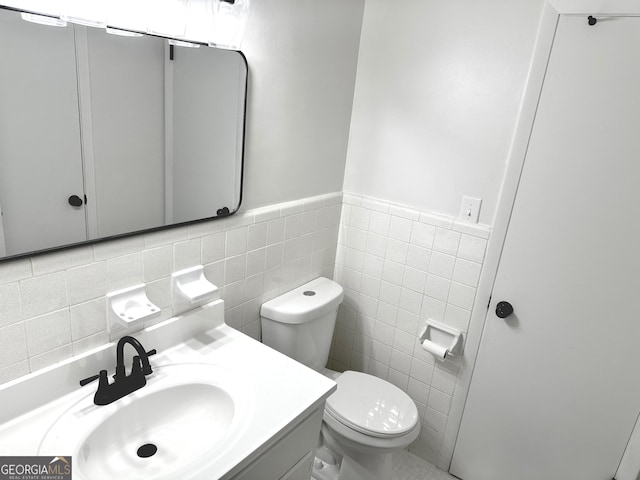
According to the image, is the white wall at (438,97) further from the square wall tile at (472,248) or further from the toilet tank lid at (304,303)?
the toilet tank lid at (304,303)

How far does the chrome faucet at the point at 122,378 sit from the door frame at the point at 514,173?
129 centimetres

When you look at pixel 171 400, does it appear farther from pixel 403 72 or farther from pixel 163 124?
pixel 403 72

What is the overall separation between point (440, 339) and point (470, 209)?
595mm

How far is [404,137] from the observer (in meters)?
1.89

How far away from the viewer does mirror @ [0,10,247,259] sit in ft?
3.24

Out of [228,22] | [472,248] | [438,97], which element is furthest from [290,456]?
[438,97]

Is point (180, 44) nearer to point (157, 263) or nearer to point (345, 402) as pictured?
point (157, 263)

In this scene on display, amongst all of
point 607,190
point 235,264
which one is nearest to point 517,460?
point 607,190

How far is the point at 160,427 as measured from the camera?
123 centimetres

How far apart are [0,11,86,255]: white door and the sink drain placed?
1.88ft

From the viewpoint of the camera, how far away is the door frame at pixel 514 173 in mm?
1423

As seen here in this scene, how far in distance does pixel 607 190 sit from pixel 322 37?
1.16 m

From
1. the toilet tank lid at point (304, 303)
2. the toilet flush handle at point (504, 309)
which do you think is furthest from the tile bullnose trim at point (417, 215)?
the toilet tank lid at point (304, 303)

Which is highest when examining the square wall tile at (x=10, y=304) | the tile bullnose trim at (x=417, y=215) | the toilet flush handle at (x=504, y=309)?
the tile bullnose trim at (x=417, y=215)
